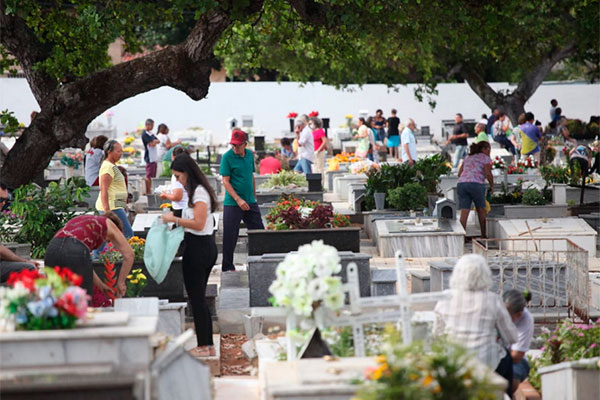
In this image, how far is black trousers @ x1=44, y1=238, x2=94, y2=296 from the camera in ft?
27.0

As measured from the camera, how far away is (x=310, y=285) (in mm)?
6285

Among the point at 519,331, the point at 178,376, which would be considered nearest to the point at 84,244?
the point at 178,376

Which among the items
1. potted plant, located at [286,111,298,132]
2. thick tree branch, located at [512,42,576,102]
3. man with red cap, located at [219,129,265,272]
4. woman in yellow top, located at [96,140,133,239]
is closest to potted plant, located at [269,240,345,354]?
woman in yellow top, located at [96,140,133,239]

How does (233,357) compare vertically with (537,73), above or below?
below

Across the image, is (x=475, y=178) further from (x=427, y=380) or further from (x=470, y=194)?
(x=427, y=380)

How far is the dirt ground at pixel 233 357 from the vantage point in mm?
8898

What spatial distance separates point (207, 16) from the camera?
471 inches

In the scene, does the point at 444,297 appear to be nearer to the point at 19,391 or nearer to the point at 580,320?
the point at 19,391

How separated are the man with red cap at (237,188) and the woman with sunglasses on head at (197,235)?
123 inches

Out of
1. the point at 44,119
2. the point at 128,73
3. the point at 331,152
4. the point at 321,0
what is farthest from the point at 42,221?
the point at 331,152

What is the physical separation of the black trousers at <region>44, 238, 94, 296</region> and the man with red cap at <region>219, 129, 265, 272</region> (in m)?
3.82

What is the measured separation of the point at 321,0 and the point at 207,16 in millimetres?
1301

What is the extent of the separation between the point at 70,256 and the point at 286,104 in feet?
113

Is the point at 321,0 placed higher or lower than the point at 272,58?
lower
